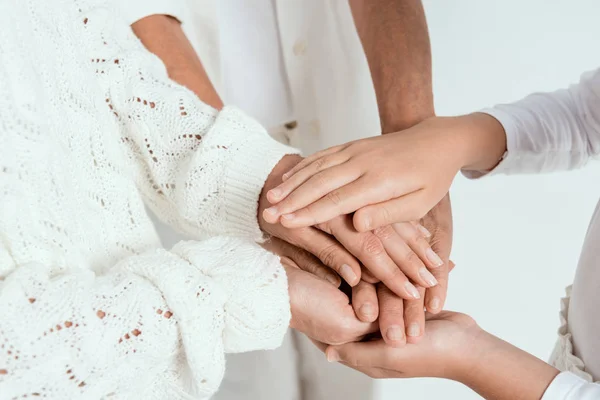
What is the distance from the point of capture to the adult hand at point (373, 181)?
2.60 ft

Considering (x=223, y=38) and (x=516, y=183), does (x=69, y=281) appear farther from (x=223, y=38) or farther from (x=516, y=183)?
(x=516, y=183)

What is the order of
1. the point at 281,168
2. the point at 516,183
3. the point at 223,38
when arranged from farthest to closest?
the point at 516,183
the point at 223,38
the point at 281,168

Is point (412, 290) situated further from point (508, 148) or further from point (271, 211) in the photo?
point (508, 148)

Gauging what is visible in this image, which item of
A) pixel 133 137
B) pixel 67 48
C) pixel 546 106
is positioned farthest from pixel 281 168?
pixel 546 106

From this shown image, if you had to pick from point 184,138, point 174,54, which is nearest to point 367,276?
point 184,138

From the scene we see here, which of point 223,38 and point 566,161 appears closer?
point 566,161

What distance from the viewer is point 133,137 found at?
0.91m

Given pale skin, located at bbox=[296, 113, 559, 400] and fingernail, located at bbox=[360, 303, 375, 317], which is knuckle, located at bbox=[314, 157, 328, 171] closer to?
pale skin, located at bbox=[296, 113, 559, 400]

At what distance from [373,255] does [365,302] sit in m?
→ 0.06

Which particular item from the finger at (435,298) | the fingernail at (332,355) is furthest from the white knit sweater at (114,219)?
the finger at (435,298)

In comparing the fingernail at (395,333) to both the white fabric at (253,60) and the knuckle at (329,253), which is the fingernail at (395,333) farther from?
the white fabric at (253,60)

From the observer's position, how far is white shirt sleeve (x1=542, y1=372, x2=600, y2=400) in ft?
2.33

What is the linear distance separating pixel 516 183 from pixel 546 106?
1.62ft

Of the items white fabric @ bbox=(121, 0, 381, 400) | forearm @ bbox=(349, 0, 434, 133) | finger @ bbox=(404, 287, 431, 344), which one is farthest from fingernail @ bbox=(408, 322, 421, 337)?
white fabric @ bbox=(121, 0, 381, 400)
